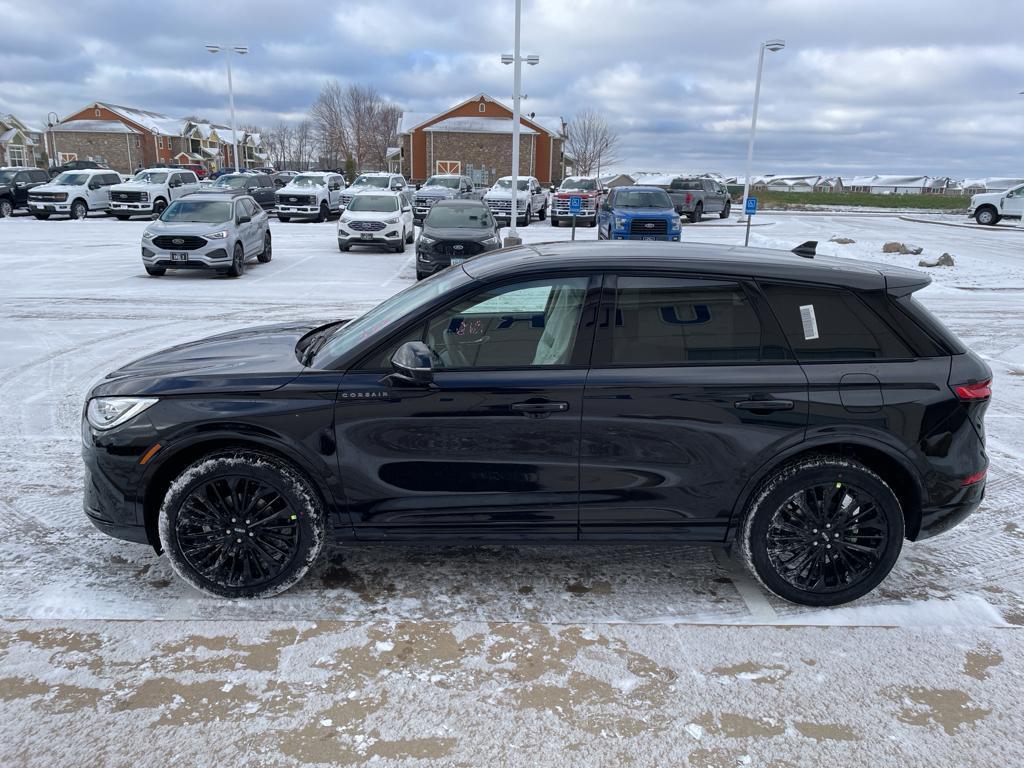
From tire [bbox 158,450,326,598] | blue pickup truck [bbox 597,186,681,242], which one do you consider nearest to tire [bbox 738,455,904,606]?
tire [bbox 158,450,326,598]

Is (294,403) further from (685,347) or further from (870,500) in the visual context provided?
(870,500)

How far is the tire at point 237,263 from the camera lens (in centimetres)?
1571

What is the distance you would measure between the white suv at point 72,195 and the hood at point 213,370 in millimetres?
29746

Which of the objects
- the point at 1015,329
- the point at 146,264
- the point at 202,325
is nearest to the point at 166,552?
the point at 202,325

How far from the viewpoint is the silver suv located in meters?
15.3

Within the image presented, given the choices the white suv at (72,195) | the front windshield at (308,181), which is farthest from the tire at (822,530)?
the white suv at (72,195)

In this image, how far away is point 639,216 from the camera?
20438mm

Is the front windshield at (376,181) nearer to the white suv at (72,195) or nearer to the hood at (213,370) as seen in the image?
the white suv at (72,195)

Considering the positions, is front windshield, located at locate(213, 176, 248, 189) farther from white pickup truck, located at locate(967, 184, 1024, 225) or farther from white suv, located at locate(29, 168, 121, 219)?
white pickup truck, located at locate(967, 184, 1024, 225)

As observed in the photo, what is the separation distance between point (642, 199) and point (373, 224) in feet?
24.8

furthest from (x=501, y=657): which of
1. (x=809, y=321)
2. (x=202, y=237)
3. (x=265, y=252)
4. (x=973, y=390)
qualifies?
(x=265, y=252)

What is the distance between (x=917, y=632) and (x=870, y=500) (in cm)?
65

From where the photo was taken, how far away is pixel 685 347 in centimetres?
376

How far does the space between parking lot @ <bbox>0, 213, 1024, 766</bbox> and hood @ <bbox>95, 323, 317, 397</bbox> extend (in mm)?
1029
